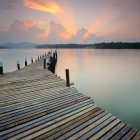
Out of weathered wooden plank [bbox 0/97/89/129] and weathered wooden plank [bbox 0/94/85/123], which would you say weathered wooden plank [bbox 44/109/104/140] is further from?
weathered wooden plank [bbox 0/94/85/123]

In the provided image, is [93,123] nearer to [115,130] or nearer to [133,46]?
[115,130]

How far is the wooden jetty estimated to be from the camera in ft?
15.3

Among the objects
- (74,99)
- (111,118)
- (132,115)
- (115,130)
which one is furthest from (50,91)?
(132,115)

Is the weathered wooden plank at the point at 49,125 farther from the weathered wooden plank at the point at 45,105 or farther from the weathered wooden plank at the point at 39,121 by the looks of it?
the weathered wooden plank at the point at 45,105

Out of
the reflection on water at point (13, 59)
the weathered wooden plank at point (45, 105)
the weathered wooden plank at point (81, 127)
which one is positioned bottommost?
→ the reflection on water at point (13, 59)

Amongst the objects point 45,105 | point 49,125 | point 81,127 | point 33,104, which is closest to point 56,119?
point 49,125

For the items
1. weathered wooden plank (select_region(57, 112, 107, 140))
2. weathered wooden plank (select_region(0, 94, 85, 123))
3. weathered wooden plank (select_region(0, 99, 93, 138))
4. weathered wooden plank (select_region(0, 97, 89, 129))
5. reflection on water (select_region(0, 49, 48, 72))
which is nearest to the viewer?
weathered wooden plank (select_region(57, 112, 107, 140))

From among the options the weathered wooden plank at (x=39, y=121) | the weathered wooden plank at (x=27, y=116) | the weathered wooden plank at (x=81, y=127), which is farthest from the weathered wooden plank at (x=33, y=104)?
the weathered wooden plank at (x=81, y=127)

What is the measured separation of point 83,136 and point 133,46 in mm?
170292

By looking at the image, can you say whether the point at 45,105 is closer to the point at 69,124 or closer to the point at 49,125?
the point at 49,125

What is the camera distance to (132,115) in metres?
11.9

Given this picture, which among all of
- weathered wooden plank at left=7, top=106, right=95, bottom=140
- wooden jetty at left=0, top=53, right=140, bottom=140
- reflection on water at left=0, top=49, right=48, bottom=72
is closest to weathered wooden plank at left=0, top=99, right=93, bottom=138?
wooden jetty at left=0, top=53, right=140, bottom=140

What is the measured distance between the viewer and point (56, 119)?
5.59 metres

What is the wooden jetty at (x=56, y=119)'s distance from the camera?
4660 millimetres
